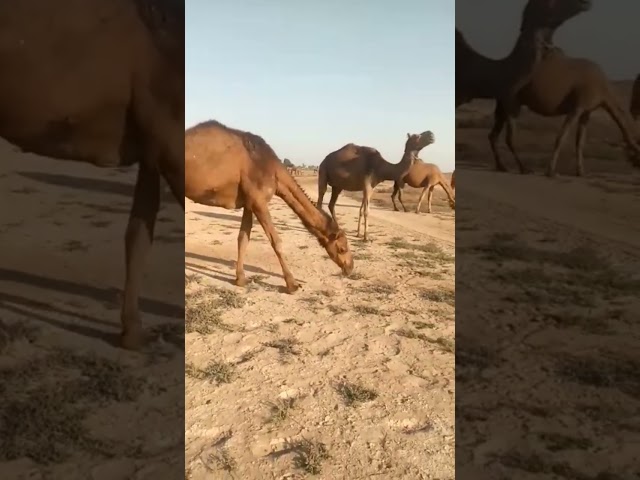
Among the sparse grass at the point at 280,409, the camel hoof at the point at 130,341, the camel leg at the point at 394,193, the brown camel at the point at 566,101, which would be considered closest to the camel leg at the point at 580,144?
the brown camel at the point at 566,101

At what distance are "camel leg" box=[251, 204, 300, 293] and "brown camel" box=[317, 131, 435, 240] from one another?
309 mm

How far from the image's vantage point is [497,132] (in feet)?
8.26

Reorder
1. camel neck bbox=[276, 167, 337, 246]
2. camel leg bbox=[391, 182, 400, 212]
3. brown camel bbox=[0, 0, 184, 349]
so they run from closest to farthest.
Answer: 1. brown camel bbox=[0, 0, 184, 349]
2. camel neck bbox=[276, 167, 337, 246]
3. camel leg bbox=[391, 182, 400, 212]

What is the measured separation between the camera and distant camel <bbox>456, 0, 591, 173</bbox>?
7.72ft

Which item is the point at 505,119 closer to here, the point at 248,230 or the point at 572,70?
the point at 572,70

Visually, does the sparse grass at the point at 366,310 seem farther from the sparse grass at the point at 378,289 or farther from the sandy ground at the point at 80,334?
the sandy ground at the point at 80,334

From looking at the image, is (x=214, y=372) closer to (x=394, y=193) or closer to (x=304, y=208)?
(x=304, y=208)

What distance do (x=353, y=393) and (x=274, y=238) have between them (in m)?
0.94

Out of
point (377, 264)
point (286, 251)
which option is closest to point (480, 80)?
point (377, 264)

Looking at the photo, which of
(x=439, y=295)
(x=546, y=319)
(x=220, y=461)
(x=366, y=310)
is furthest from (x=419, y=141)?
(x=220, y=461)

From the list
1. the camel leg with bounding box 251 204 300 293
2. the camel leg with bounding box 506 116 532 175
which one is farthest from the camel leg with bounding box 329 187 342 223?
the camel leg with bounding box 506 116 532 175

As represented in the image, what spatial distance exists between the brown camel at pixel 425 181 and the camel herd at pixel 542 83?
10.8 inches

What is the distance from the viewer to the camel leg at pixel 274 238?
2775 millimetres

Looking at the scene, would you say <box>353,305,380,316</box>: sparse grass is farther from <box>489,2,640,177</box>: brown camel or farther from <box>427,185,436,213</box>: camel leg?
<box>489,2,640,177</box>: brown camel
